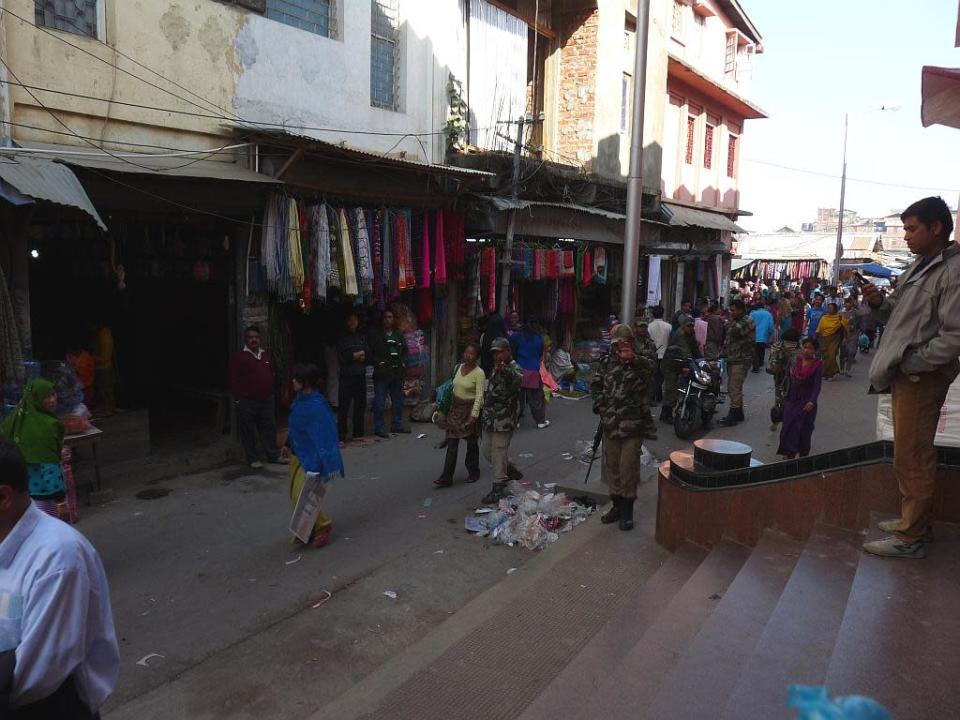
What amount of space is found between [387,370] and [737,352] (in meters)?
5.54

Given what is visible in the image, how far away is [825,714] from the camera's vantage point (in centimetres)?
149

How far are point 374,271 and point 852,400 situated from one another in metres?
9.69

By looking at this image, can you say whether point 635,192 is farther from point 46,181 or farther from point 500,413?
point 46,181

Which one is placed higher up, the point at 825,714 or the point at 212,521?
the point at 825,714

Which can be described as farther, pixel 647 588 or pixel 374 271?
pixel 374 271

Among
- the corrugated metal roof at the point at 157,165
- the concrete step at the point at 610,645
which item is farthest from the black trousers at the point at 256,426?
the concrete step at the point at 610,645

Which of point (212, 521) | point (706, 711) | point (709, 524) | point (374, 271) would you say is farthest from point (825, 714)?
point (374, 271)

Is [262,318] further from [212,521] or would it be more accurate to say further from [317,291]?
[212,521]

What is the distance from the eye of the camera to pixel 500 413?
8.20m

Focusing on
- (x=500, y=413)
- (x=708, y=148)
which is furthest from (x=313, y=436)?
(x=708, y=148)

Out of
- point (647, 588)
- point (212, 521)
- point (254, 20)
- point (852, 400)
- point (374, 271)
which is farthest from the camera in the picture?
point (852, 400)

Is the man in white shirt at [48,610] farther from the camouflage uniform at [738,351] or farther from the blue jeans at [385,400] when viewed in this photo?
the camouflage uniform at [738,351]

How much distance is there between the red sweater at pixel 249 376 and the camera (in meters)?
9.24

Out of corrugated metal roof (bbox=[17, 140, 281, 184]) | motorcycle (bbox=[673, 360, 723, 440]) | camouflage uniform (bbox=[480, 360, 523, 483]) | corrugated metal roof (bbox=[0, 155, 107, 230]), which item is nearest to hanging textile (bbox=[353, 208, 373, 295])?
corrugated metal roof (bbox=[17, 140, 281, 184])
